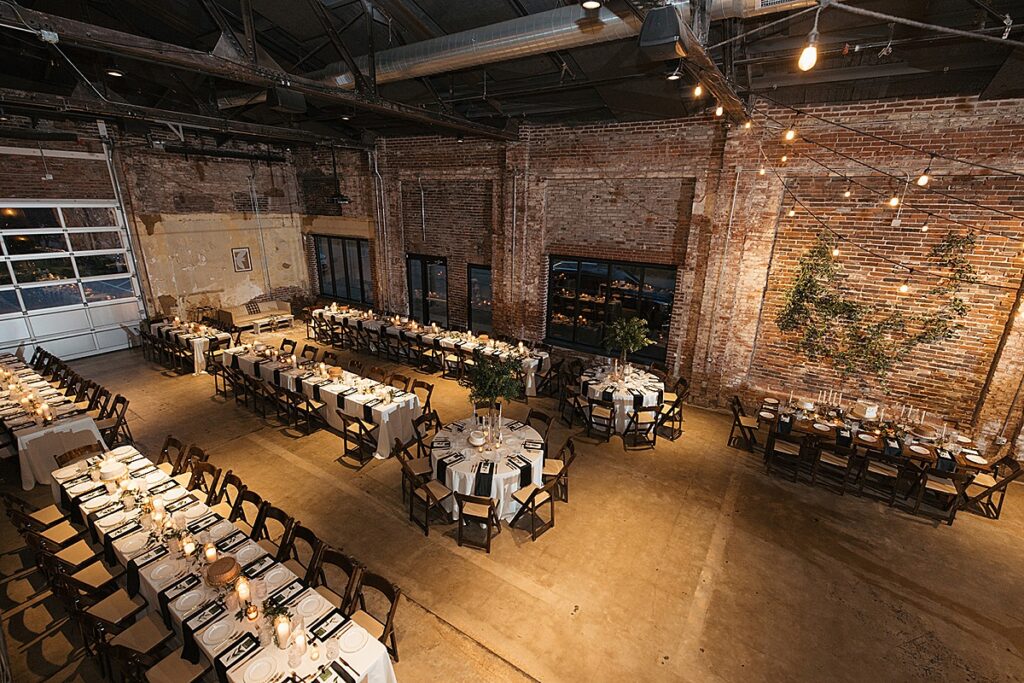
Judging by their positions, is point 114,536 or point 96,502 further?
point 96,502

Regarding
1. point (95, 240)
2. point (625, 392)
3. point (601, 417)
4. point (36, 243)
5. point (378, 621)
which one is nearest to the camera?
point (378, 621)

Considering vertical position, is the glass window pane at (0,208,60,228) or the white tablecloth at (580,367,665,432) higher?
the glass window pane at (0,208,60,228)

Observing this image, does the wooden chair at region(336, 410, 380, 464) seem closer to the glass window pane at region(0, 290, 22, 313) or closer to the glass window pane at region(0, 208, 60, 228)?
the glass window pane at region(0, 290, 22, 313)

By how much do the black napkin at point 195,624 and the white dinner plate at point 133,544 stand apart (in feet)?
3.26

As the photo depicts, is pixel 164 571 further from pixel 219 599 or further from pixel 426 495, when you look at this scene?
pixel 426 495

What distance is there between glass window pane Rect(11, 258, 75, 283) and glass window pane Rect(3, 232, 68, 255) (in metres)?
0.22

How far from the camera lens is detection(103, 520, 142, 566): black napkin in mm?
4070

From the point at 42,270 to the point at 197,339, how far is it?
4.15 meters

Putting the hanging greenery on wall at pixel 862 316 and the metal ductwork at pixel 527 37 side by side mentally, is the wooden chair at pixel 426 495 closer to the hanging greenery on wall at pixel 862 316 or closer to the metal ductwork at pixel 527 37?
the metal ductwork at pixel 527 37

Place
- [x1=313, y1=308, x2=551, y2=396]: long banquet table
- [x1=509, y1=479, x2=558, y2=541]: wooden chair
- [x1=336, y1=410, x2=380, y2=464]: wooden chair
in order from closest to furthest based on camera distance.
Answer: [x1=509, y1=479, x2=558, y2=541]: wooden chair < [x1=336, y1=410, x2=380, y2=464]: wooden chair < [x1=313, y1=308, x2=551, y2=396]: long banquet table

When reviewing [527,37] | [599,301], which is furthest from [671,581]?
[599,301]

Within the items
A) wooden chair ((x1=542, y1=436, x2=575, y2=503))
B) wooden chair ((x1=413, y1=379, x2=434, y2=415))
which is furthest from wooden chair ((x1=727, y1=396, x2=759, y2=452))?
wooden chair ((x1=413, y1=379, x2=434, y2=415))

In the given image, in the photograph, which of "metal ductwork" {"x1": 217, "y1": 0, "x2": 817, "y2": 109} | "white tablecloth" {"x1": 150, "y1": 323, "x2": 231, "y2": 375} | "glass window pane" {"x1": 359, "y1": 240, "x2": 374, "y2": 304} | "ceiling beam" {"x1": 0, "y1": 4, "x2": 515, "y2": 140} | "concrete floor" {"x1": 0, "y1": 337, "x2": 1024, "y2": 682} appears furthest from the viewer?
"glass window pane" {"x1": 359, "y1": 240, "x2": 374, "y2": 304}

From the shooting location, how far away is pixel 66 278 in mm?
10875
